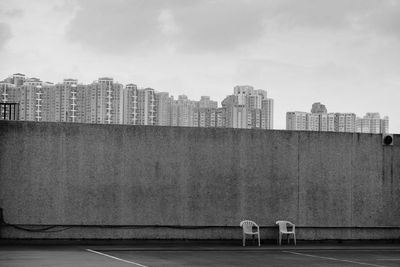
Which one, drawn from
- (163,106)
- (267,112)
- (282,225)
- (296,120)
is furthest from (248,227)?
(163,106)

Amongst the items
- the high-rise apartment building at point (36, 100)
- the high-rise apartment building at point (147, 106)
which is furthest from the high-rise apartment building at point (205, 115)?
the high-rise apartment building at point (36, 100)

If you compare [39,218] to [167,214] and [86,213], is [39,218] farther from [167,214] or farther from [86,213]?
[167,214]

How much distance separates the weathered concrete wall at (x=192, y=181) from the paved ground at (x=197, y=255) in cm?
95

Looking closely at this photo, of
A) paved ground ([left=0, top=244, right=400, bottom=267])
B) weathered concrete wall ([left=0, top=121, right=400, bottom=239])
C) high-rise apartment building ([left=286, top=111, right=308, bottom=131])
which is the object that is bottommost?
paved ground ([left=0, top=244, right=400, bottom=267])

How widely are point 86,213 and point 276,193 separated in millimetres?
4992

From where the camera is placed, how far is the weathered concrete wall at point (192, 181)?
1808 cm

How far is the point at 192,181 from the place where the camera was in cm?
1897

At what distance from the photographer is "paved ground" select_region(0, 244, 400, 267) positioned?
13438 millimetres

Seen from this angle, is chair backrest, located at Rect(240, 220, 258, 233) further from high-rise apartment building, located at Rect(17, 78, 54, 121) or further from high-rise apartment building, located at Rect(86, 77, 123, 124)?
A: high-rise apartment building, located at Rect(86, 77, 123, 124)

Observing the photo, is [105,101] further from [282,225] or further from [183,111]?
[282,225]

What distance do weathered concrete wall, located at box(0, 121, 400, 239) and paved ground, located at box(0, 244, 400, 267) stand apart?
955 millimetres

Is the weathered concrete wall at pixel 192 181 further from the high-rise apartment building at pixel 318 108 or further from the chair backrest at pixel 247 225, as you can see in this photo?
the high-rise apartment building at pixel 318 108

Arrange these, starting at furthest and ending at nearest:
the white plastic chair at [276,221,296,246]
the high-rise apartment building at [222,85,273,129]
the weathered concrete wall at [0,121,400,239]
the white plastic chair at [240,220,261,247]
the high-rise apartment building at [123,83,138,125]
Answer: the high-rise apartment building at [123,83,138,125], the high-rise apartment building at [222,85,273,129], the white plastic chair at [276,221,296,246], the white plastic chair at [240,220,261,247], the weathered concrete wall at [0,121,400,239]

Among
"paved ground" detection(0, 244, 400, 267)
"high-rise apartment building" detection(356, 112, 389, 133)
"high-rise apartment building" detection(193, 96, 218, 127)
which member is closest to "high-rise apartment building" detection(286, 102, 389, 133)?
"high-rise apartment building" detection(356, 112, 389, 133)
